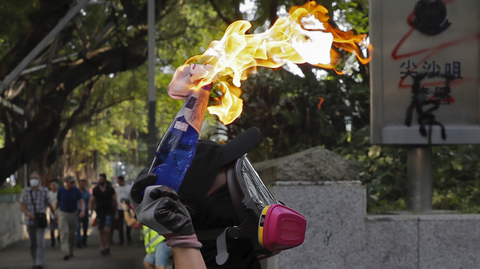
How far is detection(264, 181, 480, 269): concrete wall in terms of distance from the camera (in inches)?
210

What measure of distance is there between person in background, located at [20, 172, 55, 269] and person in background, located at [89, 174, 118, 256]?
185 cm

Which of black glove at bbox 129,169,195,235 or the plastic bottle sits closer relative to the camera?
black glove at bbox 129,169,195,235

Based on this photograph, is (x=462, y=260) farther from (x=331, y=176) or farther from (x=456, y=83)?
(x=456, y=83)

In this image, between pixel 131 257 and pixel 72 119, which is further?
pixel 72 119

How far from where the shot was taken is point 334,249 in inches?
211

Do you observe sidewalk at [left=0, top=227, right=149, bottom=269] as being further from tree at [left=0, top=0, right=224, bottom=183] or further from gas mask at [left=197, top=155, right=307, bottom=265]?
gas mask at [left=197, top=155, right=307, bottom=265]

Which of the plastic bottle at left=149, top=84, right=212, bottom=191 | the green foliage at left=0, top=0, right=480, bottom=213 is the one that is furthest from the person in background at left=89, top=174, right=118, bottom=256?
the plastic bottle at left=149, top=84, right=212, bottom=191

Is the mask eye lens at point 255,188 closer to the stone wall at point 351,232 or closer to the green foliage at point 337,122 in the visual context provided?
the stone wall at point 351,232

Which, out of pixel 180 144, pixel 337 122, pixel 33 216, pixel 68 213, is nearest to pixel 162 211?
pixel 180 144

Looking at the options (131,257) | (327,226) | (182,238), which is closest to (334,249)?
(327,226)

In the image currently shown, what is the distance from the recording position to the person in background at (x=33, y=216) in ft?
40.1

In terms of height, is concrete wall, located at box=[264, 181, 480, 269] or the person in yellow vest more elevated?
concrete wall, located at box=[264, 181, 480, 269]

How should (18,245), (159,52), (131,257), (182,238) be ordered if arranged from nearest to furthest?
(182,238) → (131,257) → (18,245) → (159,52)

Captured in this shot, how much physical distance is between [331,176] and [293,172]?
0.33 m
